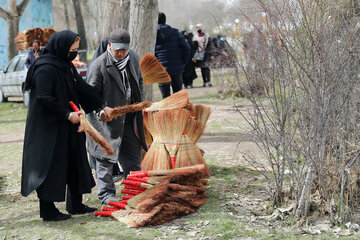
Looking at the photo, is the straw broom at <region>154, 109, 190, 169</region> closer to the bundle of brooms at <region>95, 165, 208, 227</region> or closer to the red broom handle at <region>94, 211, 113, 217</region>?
the bundle of brooms at <region>95, 165, 208, 227</region>

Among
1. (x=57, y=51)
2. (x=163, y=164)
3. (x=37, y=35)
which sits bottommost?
(x=163, y=164)

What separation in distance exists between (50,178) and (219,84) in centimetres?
1021

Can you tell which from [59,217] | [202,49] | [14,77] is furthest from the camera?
[202,49]

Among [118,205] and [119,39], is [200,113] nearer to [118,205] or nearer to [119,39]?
[119,39]

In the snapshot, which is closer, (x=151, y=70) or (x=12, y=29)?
(x=151, y=70)

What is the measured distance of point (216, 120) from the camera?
10.3m

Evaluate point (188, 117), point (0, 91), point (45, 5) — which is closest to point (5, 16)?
point (0, 91)

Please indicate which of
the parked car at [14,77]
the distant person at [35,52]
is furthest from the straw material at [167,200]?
the parked car at [14,77]

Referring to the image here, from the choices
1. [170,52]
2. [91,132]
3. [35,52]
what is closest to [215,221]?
[91,132]

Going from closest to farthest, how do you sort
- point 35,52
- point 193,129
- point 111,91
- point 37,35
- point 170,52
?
point 111,91, point 193,129, point 170,52, point 35,52, point 37,35

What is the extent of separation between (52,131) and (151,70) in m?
1.94

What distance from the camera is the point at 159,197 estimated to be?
4402 millimetres

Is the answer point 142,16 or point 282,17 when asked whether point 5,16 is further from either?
point 282,17

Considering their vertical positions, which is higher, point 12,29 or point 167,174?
point 12,29
